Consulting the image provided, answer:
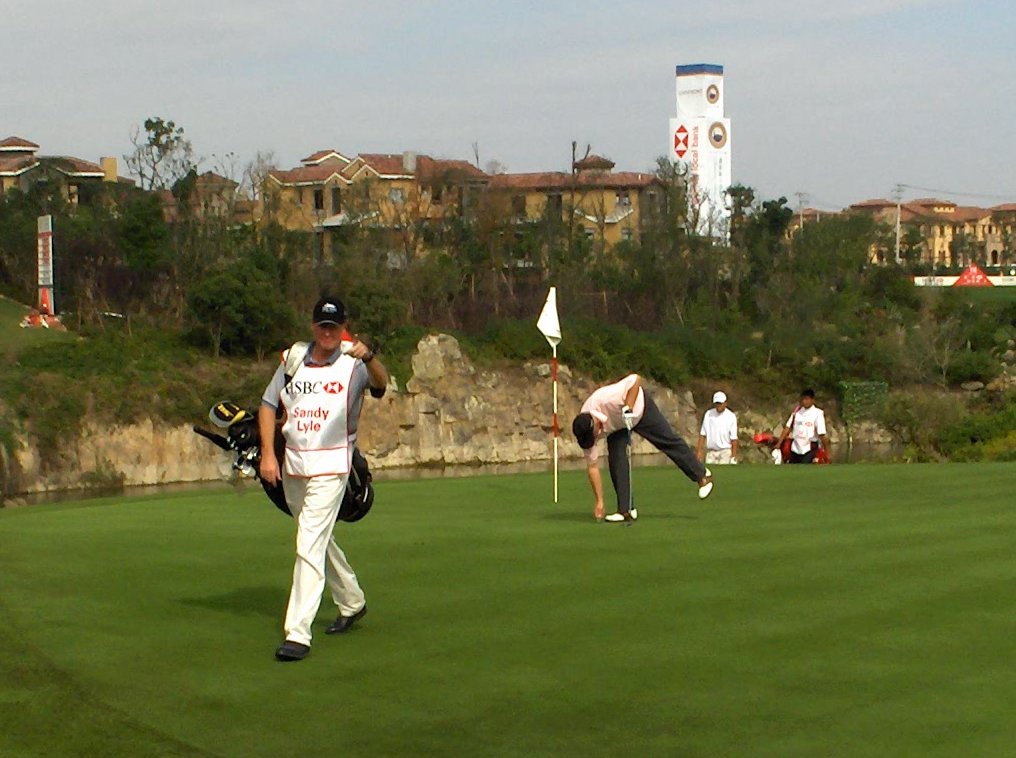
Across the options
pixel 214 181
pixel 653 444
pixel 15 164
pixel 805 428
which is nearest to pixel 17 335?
pixel 214 181

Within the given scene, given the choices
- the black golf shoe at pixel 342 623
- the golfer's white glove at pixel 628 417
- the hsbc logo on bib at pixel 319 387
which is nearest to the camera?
the hsbc logo on bib at pixel 319 387

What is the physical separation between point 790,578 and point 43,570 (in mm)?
5571

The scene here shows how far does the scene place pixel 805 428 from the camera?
27125mm

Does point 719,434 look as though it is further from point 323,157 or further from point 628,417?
point 323,157

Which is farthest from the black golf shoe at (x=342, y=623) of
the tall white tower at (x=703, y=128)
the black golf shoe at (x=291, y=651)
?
the tall white tower at (x=703, y=128)

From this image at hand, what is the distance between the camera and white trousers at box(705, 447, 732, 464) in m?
26.6

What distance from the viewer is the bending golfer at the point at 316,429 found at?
933cm

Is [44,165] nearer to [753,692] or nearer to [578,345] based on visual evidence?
[578,345]

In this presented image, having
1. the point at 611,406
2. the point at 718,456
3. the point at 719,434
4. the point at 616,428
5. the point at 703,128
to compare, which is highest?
the point at 703,128

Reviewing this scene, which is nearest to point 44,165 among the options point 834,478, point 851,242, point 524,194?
point 524,194

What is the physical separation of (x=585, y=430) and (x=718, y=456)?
37.4 feet

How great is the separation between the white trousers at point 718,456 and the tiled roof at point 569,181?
185 feet

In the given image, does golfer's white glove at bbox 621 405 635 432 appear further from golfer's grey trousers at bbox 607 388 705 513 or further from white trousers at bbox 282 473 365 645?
white trousers at bbox 282 473 365 645

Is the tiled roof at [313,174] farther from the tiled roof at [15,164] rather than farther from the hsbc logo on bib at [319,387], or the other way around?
the hsbc logo on bib at [319,387]
